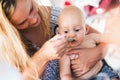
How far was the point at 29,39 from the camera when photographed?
0.56m

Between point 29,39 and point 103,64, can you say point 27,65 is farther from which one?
point 103,64

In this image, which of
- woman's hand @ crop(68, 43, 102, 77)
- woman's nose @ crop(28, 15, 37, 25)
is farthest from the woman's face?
woman's hand @ crop(68, 43, 102, 77)

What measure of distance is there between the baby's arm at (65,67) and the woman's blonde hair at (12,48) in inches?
2.1

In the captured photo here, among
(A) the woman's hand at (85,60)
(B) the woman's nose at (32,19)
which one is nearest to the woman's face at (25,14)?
(B) the woman's nose at (32,19)

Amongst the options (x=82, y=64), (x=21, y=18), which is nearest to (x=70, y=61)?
(x=82, y=64)

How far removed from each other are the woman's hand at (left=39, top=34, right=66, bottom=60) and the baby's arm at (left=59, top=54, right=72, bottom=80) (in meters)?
0.01

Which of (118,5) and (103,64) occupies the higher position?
(118,5)

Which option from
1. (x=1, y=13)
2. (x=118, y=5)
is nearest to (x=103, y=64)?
(x=118, y=5)

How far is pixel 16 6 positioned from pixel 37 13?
2.1 inches

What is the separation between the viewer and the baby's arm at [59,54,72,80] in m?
0.55

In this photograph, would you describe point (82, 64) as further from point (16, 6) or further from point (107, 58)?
point (16, 6)

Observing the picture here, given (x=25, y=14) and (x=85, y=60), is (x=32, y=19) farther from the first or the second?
(x=85, y=60)

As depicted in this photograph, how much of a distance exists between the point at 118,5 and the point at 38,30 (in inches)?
6.9

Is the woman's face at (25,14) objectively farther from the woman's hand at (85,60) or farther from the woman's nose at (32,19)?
the woman's hand at (85,60)
